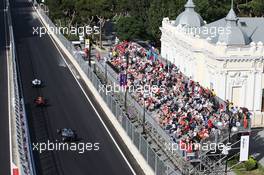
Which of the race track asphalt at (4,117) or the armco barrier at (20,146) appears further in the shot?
the race track asphalt at (4,117)

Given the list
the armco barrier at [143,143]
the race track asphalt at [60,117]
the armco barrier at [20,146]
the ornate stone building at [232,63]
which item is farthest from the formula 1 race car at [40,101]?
the ornate stone building at [232,63]

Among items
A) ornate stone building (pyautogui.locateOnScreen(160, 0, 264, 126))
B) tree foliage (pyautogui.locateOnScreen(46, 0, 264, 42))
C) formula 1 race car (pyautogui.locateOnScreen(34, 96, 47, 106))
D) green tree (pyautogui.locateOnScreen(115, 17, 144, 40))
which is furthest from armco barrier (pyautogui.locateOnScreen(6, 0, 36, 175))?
green tree (pyautogui.locateOnScreen(115, 17, 144, 40))

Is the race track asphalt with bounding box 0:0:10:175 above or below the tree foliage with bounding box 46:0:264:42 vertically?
below

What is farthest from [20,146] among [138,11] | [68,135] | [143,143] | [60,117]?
[138,11]

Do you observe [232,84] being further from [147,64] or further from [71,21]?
[71,21]

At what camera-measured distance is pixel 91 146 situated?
47.5 meters

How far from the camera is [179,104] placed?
50688 millimetres

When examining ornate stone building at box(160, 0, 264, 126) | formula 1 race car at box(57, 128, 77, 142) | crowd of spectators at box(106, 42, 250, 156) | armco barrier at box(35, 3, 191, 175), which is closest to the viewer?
armco barrier at box(35, 3, 191, 175)

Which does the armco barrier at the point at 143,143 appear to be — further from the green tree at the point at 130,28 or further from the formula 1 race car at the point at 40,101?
the green tree at the point at 130,28

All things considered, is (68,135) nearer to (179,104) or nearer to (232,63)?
(179,104)

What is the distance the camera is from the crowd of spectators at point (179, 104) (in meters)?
44.6

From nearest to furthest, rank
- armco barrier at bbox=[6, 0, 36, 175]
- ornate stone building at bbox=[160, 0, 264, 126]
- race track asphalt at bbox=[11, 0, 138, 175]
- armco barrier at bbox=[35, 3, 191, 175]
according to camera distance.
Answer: armco barrier at bbox=[35, 3, 191, 175] < armco barrier at bbox=[6, 0, 36, 175] < race track asphalt at bbox=[11, 0, 138, 175] < ornate stone building at bbox=[160, 0, 264, 126]

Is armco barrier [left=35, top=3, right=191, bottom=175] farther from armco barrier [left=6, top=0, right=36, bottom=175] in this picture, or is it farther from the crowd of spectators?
armco barrier [left=6, top=0, right=36, bottom=175]

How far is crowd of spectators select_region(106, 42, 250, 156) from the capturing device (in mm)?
44647
